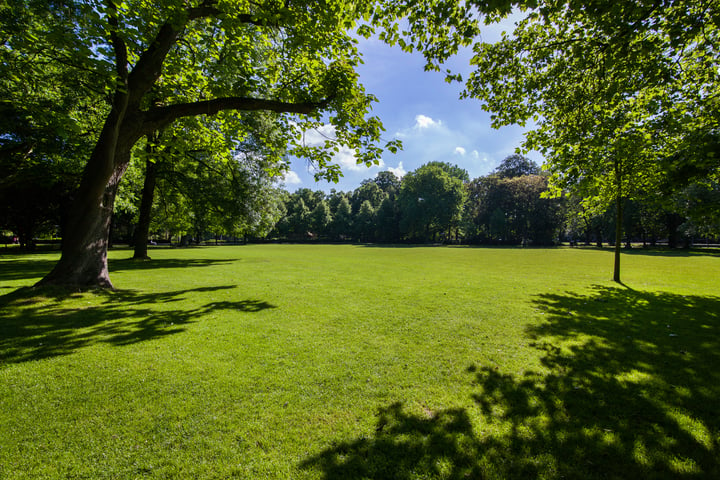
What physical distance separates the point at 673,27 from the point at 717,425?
8.55 m

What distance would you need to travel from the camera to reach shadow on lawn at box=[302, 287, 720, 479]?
264cm

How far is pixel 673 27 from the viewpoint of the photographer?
21.3ft

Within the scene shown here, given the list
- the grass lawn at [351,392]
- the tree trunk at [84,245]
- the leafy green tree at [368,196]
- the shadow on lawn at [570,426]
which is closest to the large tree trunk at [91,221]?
the tree trunk at [84,245]

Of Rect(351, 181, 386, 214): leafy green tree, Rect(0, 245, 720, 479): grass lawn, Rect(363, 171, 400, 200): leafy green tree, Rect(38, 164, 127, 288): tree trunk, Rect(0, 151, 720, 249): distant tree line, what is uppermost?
Rect(363, 171, 400, 200): leafy green tree

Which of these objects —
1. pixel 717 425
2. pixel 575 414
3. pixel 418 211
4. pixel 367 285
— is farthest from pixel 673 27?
pixel 418 211

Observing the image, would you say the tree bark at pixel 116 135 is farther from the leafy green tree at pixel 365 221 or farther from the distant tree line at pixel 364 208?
the leafy green tree at pixel 365 221

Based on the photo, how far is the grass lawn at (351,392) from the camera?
8.82 feet

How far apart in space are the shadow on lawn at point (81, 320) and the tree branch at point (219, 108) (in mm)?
5323

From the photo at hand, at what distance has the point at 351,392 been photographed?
12.7 ft

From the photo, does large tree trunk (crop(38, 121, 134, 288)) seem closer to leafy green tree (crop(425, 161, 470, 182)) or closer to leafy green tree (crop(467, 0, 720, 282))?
leafy green tree (crop(467, 0, 720, 282))

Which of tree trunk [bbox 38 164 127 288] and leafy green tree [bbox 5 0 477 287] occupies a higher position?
leafy green tree [bbox 5 0 477 287]

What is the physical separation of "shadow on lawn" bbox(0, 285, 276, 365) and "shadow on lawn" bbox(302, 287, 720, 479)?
533 cm

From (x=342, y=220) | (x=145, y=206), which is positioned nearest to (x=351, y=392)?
(x=145, y=206)

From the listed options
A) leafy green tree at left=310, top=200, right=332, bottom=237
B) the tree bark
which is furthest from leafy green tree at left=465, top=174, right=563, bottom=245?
the tree bark
